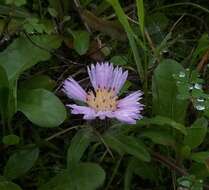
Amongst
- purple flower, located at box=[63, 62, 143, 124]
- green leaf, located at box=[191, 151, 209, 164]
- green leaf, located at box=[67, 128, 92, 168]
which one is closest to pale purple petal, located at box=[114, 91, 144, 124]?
purple flower, located at box=[63, 62, 143, 124]

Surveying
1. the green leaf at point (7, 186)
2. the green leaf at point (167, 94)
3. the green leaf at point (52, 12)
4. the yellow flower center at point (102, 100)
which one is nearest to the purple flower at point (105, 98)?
the yellow flower center at point (102, 100)

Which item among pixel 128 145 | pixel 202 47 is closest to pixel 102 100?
pixel 128 145

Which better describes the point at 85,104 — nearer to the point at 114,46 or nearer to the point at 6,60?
the point at 6,60

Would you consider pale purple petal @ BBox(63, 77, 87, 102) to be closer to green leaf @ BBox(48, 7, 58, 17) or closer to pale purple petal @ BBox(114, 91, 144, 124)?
pale purple petal @ BBox(114, 91, 144, 124)

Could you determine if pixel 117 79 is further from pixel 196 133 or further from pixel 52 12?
pixel 52 12

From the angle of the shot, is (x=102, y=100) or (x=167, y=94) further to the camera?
(x=167, y=94)

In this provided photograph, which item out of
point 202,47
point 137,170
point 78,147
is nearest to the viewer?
point 78,147
